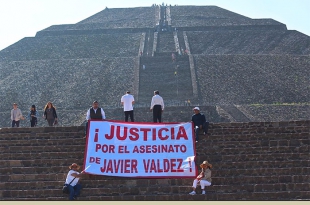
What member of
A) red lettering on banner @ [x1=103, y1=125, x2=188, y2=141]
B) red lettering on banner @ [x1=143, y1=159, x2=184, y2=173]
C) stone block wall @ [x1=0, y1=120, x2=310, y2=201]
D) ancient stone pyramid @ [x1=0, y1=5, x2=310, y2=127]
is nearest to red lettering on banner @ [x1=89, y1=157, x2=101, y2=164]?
stone block wall @ [x1=0, y1=120, x2=310, y2=201]

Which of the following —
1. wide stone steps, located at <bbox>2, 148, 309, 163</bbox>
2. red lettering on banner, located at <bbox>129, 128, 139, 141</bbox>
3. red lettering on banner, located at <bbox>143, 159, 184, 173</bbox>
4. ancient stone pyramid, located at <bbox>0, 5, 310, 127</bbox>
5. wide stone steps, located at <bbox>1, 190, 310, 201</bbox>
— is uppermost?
ancient stone pyramid, located at <bbox>0, 5, 310, 127</bbox>

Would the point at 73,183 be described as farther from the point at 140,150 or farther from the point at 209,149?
the point at 209,149

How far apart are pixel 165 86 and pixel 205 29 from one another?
18.8 metres

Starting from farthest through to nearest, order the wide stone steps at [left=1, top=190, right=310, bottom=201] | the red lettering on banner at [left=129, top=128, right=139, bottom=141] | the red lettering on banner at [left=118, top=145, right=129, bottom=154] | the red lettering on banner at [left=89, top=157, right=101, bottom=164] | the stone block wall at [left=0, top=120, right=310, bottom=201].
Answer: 1. the red lettering on banner at [left=129, top=128, right=139, bottom=141]
2. the red lettering on banner at [left=118, top=145, right=129, bottom=154]
3. the red lettering on banner at [left=89, top=157, right=101, bottom=164]
4. the stone block wall at [left=0, top=120, right=310, bottom=201]
5. the wide stone steps at [left=1, top=190, right=310, bottom=201]

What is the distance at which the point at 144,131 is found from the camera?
51.4ft

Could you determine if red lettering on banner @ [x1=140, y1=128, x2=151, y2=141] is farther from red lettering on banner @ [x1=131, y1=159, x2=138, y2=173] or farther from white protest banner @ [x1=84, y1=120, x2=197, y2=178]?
red lettering on banner @ [x1=131, y1=159, x2=138, y2=173]

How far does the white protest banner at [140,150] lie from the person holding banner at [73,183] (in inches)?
28.4

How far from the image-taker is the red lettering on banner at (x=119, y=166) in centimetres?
1486

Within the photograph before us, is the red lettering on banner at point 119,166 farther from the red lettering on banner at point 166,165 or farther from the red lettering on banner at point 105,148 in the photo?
the red lettering on banner at point 166,165

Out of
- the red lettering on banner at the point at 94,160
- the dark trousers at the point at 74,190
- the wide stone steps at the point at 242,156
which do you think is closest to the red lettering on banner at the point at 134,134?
the red lettering on banner at the point at 94,160

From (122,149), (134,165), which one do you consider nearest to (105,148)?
(122,149)

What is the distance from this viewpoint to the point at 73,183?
14.1 meters

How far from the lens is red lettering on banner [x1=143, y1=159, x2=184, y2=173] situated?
14797mm

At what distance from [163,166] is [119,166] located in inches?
39.6
